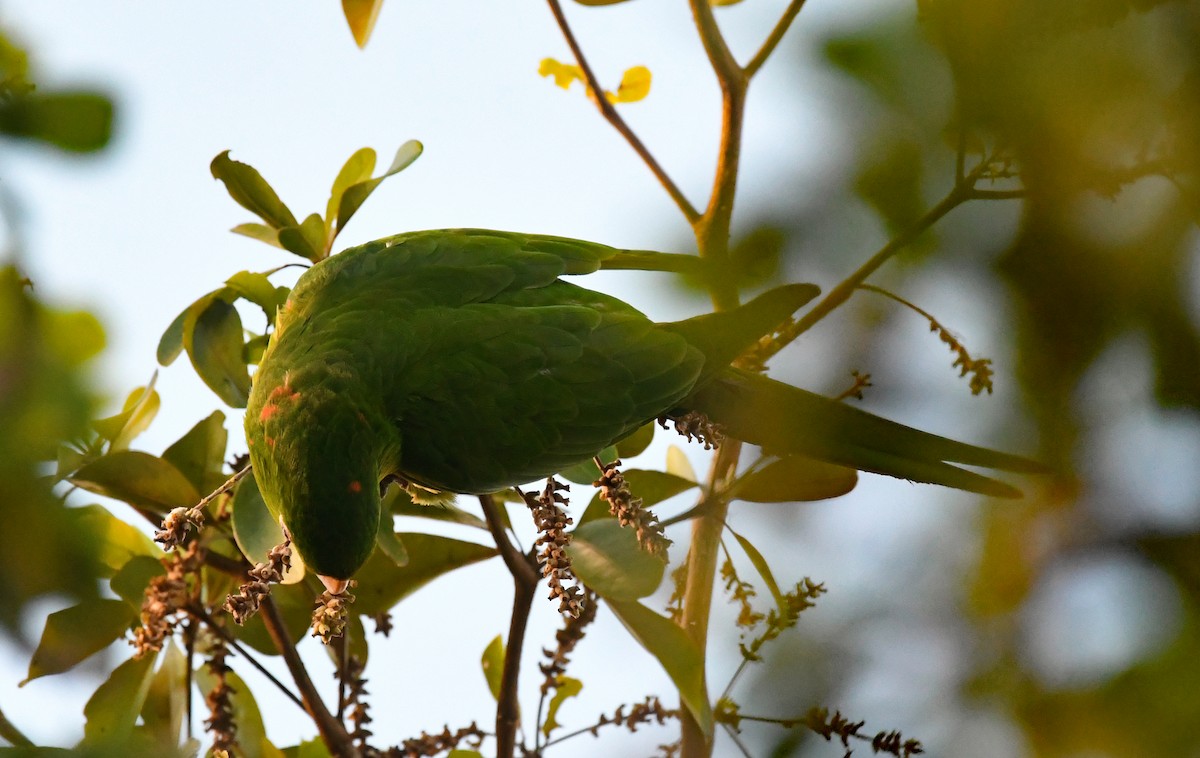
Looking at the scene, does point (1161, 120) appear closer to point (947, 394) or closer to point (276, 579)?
point (947, 394)

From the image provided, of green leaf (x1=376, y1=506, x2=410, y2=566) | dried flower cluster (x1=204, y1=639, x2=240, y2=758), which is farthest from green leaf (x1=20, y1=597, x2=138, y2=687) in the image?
green leaf (x1=376, y1=506, x2=410, y2=566)

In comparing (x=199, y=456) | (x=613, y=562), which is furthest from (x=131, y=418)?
(x=613, y=562)

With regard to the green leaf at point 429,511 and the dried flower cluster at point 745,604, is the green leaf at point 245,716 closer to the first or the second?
the green leaf at point 429,511

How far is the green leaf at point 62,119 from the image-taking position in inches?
14.7

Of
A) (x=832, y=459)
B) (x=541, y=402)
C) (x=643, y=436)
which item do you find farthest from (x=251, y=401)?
(x=832, y=459)

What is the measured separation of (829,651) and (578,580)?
0.87 metres

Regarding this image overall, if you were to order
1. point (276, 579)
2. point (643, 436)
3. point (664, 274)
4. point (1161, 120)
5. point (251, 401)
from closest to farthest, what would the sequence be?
point (1161, 120), point (664, 274), point (276, 579), point (251, 401), point (643, 436)

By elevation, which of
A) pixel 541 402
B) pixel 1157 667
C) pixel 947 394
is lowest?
pixel 1157 667

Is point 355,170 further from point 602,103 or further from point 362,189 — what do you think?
point 602,103

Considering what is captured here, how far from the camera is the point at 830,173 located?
1.17 ft

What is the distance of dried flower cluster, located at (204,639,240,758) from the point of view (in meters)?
1.30

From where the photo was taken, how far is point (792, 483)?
0.51m

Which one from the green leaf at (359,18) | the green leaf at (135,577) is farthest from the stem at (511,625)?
the green leaf at (359,18)

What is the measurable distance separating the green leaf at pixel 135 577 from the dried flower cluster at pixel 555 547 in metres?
0.54
